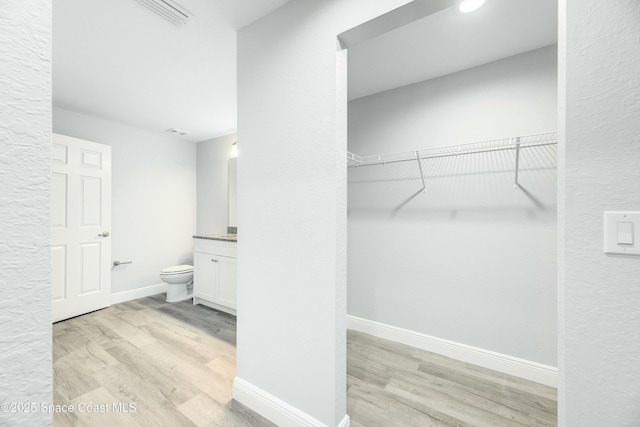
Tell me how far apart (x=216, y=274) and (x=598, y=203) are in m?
3.10

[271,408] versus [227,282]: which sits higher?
[227,282]

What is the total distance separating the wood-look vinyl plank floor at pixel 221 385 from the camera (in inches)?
55.6

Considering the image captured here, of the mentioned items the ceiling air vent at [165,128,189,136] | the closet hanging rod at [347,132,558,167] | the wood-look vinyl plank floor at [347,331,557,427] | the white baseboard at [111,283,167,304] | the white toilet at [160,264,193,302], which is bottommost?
the wood-look vinyl plank floor at [347,331,557,427]

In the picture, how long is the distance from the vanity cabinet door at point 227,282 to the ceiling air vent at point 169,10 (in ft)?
6.87

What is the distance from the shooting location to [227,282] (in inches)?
111

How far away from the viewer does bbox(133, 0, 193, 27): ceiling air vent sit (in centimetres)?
144

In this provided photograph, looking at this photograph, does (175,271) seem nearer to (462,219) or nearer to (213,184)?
(213,184)

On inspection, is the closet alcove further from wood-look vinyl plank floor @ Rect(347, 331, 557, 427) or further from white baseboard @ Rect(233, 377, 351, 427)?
white baseboard @ Rect(233, 377, 351, 427)

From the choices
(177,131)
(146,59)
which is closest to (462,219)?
(146,59)

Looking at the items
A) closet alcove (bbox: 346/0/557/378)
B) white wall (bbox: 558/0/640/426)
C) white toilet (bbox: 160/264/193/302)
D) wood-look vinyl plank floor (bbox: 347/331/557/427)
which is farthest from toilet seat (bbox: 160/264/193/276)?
white wall (bbox: 558/0/640/426)

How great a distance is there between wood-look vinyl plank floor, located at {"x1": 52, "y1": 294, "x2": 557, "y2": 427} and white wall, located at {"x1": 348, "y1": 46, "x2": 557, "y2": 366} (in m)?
0.29

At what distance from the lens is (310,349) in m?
1.29

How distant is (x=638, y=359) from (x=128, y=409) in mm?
2277

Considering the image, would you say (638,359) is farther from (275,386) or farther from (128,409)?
(128,409)
